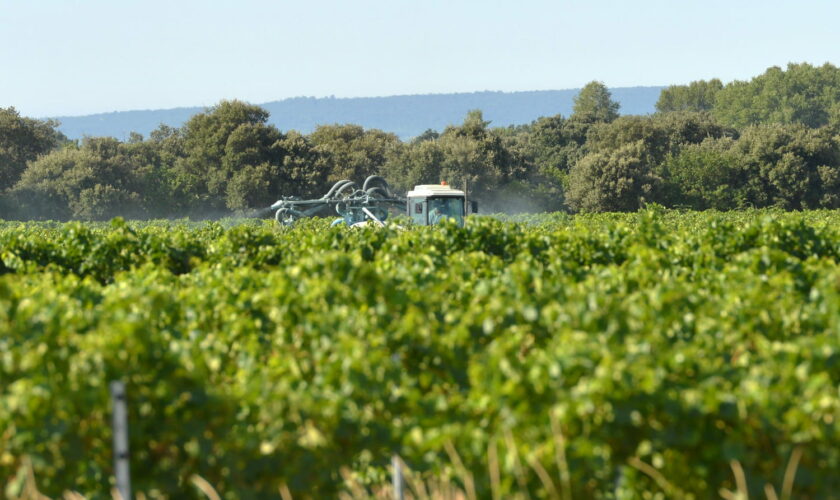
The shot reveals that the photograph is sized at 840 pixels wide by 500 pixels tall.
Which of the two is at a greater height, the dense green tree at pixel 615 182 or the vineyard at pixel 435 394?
the vineyard at pixel 435 394

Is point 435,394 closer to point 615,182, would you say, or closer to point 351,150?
point 615,182

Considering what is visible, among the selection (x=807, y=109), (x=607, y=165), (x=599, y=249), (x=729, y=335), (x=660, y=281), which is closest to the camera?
(x=729, y=335)

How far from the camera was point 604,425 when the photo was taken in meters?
4.73

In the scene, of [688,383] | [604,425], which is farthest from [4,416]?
[688,383]

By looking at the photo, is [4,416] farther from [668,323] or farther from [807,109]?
[807,109]

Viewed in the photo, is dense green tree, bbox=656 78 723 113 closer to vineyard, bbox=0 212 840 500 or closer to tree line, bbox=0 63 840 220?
tree line, bbox=0 63 840 220

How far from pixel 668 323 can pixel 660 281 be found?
6.95 feet

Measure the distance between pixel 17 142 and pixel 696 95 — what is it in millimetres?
136103

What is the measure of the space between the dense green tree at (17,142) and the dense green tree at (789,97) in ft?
353

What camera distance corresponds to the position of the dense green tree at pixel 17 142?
69.8 metres

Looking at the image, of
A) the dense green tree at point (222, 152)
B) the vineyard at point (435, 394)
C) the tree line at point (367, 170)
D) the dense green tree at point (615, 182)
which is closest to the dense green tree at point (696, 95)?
the tree line at point (367, 170)

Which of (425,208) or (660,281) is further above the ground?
(660,281)

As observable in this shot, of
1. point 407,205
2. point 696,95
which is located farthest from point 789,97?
point 407,205

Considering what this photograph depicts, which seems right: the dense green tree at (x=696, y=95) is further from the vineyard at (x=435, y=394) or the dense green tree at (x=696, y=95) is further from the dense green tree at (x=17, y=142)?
the vineyard at (x=435, y=394)
